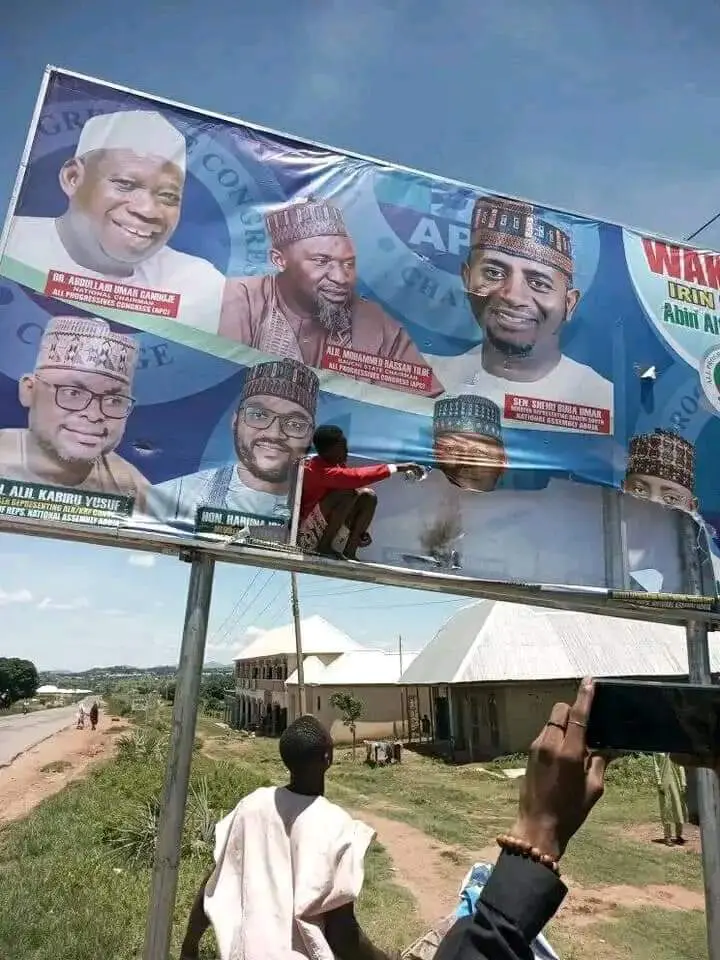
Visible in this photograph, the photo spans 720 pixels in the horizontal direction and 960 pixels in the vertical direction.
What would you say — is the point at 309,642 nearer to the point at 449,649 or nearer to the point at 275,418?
the point at 449,649

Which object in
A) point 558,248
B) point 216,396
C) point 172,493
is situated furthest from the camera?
point 558,248

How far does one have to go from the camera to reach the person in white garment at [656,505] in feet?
15.8

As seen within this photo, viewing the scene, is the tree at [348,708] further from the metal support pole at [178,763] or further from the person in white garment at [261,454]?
the metal support pole at [178,763]

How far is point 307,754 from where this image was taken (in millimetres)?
2488

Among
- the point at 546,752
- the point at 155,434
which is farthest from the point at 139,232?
the point at 546,752

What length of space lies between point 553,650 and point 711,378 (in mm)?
17392

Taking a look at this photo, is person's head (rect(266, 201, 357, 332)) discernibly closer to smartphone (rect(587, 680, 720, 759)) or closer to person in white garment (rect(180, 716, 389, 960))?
person in white garment (rect(180, 716, 389, 960))

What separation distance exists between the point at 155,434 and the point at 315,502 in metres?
0.93

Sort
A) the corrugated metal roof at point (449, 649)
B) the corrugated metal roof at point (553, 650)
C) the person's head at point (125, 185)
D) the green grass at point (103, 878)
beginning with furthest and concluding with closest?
the corrugated metal roof at point (449, 649) < the corrugated metal roof at point (553, 650) < the green grass at point (103, 878) < the person's head at point (125, 185)

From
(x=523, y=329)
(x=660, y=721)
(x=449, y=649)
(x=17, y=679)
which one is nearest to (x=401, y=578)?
(x=523, y=329)

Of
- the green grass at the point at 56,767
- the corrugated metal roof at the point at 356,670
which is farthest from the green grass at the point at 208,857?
the corrugated metal roof at the point at 356,670

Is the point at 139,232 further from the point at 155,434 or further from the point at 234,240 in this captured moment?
the point at 155,434

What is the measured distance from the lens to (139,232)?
412 centimetres

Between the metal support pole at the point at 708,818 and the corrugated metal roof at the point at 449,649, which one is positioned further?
the corrugated metal roof at the point at 449,649
